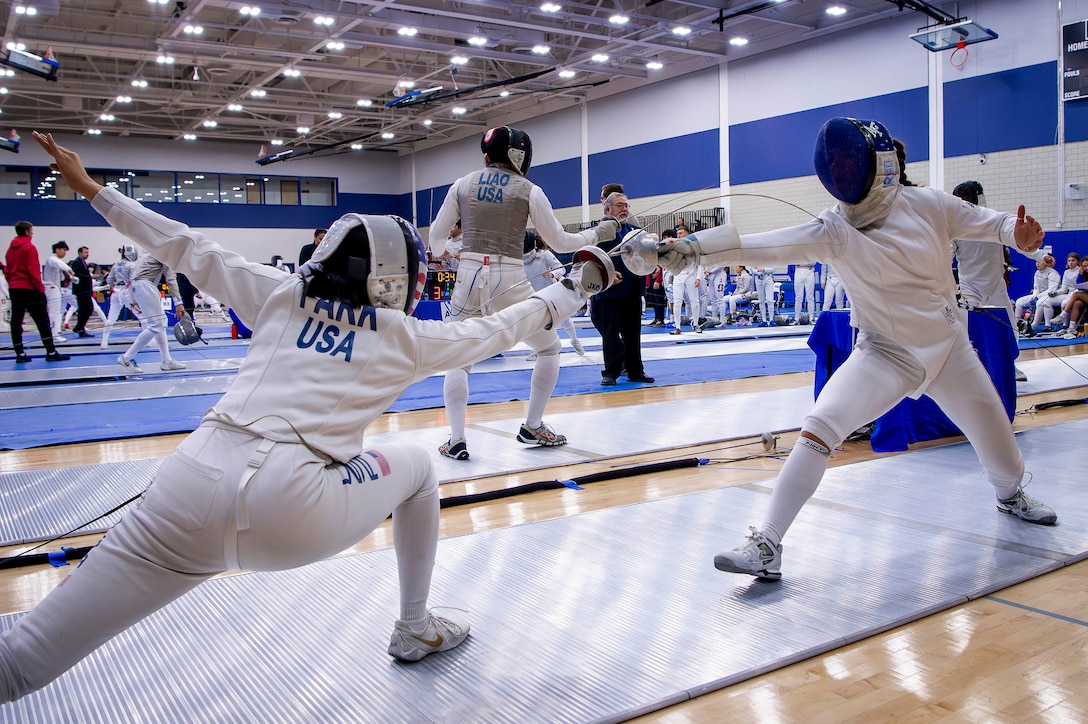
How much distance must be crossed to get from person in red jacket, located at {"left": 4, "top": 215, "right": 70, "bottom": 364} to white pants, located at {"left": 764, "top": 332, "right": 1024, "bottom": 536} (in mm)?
8737

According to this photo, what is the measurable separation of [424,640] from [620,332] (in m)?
4.97

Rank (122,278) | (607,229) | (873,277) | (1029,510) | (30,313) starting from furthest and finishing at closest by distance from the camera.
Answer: (122,278) → (30,313) → (607,229) → (1029,510) → (873,277)

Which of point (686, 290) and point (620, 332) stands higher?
point (686, 290)

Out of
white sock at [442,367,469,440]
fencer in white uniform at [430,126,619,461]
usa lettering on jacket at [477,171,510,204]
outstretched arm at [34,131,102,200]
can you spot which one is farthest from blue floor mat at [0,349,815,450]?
outstretched arm at [34,131,102,200]

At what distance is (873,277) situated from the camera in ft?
7.76

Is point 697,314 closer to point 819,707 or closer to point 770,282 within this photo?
point 770,282

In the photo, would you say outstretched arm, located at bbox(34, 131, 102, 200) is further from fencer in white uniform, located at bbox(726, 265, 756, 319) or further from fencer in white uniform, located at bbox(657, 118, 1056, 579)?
fencer in white uniform, located at bbox(726, 265, 756, 319)

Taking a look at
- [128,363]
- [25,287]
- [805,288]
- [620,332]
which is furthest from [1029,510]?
[805,288]

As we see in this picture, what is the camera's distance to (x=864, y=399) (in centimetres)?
231

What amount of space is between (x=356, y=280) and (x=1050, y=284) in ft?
40.1

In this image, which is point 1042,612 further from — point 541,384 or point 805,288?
point 805,288

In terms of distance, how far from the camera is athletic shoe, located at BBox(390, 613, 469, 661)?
70.6 inches

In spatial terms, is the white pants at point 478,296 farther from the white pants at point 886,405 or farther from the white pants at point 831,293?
the white pants at point 831,293

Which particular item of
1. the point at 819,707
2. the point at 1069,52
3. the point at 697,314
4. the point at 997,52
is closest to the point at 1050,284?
the point at 1069,52
